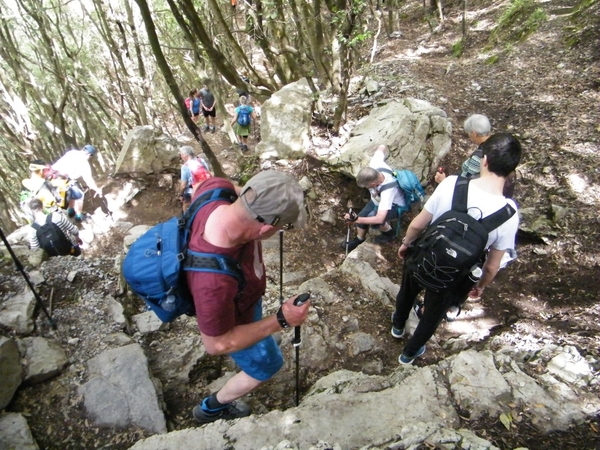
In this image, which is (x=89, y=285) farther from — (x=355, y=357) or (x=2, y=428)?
(x=355, y=357)

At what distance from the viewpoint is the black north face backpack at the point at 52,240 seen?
18.0 feet

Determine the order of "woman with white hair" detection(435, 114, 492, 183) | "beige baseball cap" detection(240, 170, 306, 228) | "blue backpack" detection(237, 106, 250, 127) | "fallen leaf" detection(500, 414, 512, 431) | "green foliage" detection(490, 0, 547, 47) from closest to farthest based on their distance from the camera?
"beige baseball cap" detection(240, 170, 306, 228), "fallen leaf" detection(500, 414, 512, 431), "woman with white hair" detection(435, 114, 492, 183), "blue backpack" detection(237, 106, 250, 127), "green foliage" detection(490, 0, 547, 47)

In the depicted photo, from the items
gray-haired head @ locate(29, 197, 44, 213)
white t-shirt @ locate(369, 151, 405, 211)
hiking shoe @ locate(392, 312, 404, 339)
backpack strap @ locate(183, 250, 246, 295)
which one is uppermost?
backpack strap @ locate(183, 250, 246, 295)

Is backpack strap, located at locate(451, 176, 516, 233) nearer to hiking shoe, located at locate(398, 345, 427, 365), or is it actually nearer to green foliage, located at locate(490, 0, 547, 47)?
hiking shoe, located at locate(398, 345, 427, 365)

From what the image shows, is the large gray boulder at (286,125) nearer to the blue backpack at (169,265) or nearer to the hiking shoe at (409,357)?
the hiking shoe at (409,357)

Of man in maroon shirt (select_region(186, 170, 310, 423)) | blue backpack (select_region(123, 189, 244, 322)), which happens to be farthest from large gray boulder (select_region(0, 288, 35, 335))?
man in maroon shirt (select_region(186, 170, 310, 423))

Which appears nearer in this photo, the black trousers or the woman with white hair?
the black trousers

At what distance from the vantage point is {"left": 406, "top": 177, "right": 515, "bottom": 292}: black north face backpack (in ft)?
8.64

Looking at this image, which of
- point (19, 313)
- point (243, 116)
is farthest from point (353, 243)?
point (243, 116)

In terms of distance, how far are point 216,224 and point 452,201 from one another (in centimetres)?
185

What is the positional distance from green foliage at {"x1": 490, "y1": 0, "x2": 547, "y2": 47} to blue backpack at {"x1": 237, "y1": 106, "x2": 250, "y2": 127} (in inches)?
305

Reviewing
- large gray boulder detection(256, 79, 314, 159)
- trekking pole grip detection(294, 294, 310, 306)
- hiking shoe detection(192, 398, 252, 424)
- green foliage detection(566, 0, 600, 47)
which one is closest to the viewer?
trekking pole grip detection(294, 294, 310, 306)

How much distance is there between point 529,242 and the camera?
561 cm

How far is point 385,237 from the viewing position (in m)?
6.20
